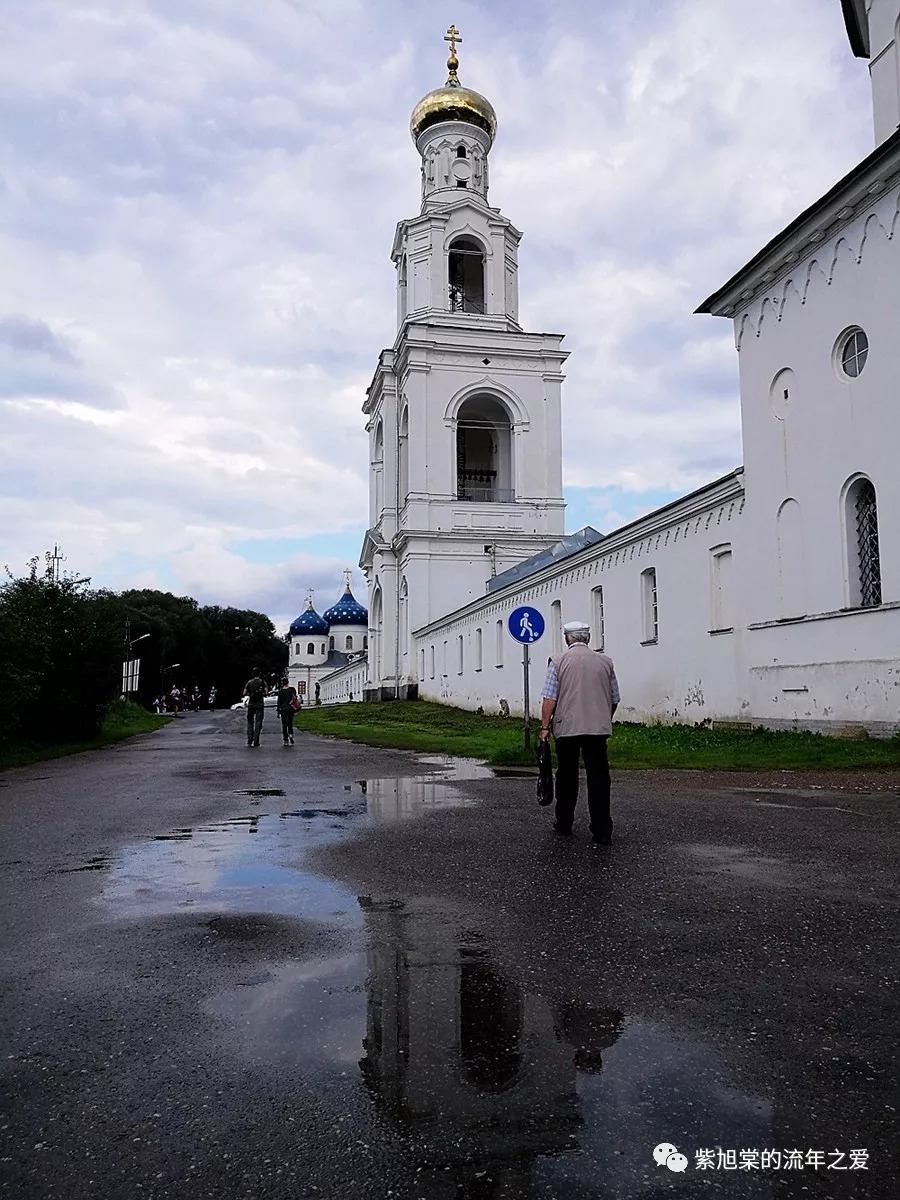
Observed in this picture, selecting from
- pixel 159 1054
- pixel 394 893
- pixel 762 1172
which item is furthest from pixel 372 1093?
pixel 394 893

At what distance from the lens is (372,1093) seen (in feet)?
10.2

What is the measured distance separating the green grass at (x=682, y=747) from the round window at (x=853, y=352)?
6.02 meters

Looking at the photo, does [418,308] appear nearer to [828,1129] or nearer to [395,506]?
[395,506]

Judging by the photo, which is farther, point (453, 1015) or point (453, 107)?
point (453, 107)

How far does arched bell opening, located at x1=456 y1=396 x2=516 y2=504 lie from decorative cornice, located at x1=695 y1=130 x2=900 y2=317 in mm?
33108

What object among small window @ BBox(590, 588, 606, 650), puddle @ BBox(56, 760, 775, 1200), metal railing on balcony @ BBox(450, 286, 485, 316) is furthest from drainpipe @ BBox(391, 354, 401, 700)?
puddle @ BBox(56, 760, 775, 1200)

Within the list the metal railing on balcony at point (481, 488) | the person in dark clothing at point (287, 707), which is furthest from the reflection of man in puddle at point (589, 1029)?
the metal railing on balcony at point (481, 488)

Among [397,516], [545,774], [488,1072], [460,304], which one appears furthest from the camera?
[397,516]

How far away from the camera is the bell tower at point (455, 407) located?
168 ft

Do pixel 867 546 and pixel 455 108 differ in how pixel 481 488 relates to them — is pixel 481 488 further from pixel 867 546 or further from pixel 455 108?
pixel 867 546

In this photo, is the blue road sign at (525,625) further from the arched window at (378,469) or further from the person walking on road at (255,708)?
the arched window at (378,469)

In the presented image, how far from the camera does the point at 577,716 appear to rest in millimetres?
7938

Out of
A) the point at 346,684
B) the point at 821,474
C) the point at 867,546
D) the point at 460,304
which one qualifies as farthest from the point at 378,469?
the point at 867,546

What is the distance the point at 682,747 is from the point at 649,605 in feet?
23.9
